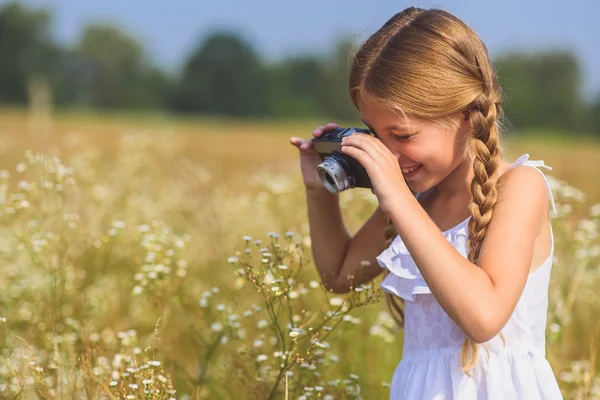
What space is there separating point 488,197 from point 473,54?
17.0 inches

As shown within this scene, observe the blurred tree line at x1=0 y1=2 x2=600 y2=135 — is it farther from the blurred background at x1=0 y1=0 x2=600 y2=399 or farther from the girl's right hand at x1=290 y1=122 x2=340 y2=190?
the girl's right hand at x1=290 y1=122 x2=340 y2=190

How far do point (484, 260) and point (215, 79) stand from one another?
72709mm

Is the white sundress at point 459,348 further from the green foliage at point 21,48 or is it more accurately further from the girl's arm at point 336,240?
the green foliage at point 21,48

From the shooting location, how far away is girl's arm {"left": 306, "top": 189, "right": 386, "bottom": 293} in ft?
8.75

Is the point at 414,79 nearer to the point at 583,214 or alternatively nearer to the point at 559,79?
the point at 583,214

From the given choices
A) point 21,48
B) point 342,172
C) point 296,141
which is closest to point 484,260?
point 342,172

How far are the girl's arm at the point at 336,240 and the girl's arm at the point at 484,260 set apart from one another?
2.33 ft

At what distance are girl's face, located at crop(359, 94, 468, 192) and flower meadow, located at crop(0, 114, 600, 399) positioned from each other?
0.43 metres

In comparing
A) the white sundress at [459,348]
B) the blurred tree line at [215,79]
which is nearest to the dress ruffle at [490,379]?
the white sundress at [459,348]

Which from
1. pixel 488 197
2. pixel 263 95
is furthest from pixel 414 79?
pixel 263 95

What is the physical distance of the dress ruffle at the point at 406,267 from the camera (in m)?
2.19

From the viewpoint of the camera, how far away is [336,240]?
2703mm

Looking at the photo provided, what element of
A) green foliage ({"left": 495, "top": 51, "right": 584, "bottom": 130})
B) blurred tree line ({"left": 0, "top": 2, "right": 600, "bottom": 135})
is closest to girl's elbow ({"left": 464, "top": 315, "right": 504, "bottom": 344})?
green foliage ({"left": 495, "top": 51, "right": 584, "bottom": 130})

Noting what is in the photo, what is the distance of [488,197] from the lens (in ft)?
6.66
